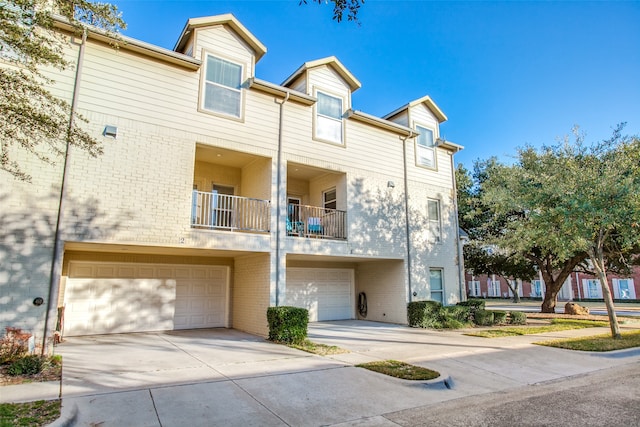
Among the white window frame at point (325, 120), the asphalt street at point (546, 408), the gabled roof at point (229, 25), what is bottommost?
the asphalt street at point (546, 408)

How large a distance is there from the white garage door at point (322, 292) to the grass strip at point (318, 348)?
16.2ft

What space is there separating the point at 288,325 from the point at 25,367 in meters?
5.59

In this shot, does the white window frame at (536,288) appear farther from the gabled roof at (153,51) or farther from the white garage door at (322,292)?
the gabled roof at (153,51)

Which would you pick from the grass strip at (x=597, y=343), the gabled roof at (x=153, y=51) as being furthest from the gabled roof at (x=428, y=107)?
the grass strip at (x=597, y=343)

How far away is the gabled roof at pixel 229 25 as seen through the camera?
11109 mm

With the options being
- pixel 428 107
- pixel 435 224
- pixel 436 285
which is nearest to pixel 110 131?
pixel 435 224

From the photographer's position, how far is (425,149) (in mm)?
16609

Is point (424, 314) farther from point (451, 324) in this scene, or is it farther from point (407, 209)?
point (407, 209)

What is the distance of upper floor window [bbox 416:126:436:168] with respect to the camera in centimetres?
1633

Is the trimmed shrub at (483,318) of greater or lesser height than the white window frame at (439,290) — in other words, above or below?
below

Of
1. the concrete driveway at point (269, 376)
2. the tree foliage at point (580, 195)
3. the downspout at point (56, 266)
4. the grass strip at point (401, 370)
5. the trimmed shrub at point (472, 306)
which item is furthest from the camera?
the trimmed shrub at point (472, 306)

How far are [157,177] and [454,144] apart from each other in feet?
42.1

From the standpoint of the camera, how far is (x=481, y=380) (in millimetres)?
6988

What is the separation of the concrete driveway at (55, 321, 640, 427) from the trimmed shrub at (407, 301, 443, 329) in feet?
8.17
